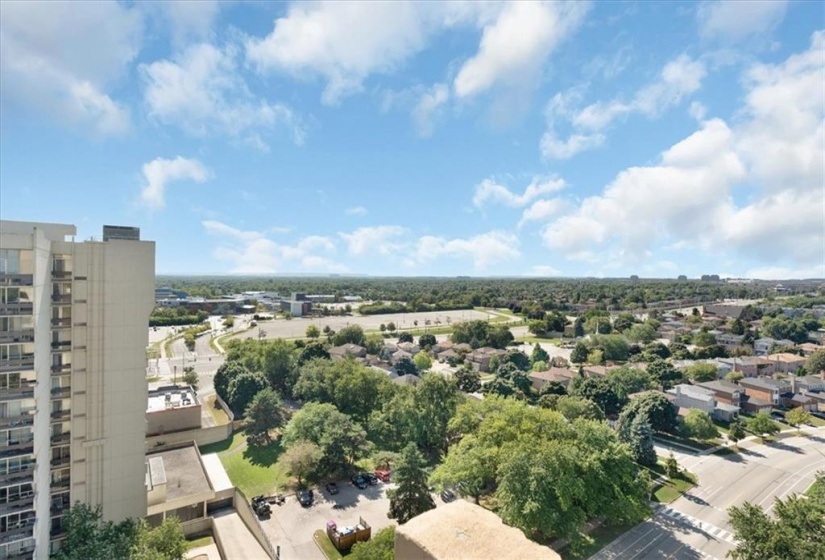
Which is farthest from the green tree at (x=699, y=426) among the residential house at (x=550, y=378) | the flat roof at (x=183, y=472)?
the flat roof at (x=183, y=472)

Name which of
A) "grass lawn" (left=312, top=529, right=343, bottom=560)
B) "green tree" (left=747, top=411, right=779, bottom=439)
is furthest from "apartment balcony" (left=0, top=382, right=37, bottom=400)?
"green tree" (left=747, top=411, right=779, bottom=439)

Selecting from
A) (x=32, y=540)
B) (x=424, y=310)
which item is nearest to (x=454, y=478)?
(x=32, y=540)

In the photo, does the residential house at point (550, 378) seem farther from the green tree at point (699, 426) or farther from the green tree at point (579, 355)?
the green tree at point (579, 355)

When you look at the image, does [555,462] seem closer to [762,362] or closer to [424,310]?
[762,362]

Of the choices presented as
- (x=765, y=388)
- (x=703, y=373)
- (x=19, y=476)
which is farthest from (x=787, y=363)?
(x=19, y=476)

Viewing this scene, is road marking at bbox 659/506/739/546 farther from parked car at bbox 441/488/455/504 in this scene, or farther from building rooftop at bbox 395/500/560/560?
building rooftop at bbox 395/500/560/560
